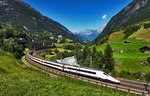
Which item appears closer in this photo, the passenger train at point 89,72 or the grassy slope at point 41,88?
the grassy slope at point 41,88

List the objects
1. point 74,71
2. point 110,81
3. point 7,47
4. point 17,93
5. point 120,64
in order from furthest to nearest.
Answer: point 7,47 < point 120,64 < point 74,71 < point 110,81 < point 17,93

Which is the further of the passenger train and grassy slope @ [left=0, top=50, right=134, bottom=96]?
the passenger train

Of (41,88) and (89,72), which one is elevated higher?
(41,88)

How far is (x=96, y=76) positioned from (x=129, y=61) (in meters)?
41.0

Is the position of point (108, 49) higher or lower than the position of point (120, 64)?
higher

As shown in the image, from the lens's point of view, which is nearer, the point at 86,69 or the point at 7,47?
the point at 86,69

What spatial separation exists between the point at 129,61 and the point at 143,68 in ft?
29.9

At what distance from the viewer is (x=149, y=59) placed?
5197 cm

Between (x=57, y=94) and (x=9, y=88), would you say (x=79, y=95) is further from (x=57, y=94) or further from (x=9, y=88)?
(x=9, y=88)

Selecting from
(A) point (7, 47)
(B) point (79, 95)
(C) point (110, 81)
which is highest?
(A) point (7, 47)

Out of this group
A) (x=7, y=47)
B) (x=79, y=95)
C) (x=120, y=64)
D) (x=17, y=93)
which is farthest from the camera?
(x=7, y=47)

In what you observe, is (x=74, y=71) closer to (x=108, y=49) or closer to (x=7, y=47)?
(x=108, y=49)

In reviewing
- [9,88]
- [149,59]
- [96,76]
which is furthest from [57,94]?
[149,59]

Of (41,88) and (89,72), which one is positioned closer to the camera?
(41,88)
